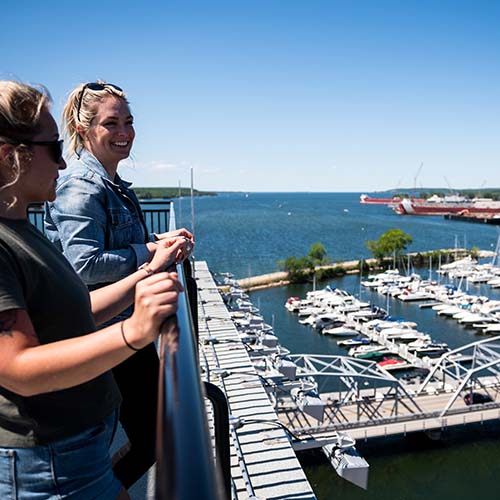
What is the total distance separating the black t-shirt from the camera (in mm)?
793

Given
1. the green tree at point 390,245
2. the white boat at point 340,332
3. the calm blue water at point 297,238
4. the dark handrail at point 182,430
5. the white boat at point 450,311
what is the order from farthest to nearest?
the calm blue water at point 297,238
the green tree at point 390,245
the white boat at point 450,311
the white boat at point 340,332
the dark handrail at point 182,430

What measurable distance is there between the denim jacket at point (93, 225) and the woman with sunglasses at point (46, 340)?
38 centimetres

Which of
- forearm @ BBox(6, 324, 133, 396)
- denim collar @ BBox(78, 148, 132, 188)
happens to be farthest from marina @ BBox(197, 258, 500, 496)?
forearm @ BBox(6, 324, 133, 396)

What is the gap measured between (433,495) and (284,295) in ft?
68.8

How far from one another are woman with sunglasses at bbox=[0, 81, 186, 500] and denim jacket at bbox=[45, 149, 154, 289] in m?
0.38

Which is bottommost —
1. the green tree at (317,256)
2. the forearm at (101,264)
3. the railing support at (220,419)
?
the green tree at (317,256)

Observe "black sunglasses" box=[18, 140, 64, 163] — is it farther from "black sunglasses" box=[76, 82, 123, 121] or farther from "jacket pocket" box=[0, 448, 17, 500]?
"black sunglasses" box=[76, 82, 123, 121]

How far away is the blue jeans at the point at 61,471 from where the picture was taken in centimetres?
81

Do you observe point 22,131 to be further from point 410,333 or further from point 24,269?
point 410,333

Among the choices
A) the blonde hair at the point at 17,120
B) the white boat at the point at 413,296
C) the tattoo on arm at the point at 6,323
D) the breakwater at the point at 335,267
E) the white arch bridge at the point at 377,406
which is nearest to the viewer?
the tattoo on arm at the point at 6,323

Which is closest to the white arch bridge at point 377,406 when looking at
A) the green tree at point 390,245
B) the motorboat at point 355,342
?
the motorboat at point 355,342

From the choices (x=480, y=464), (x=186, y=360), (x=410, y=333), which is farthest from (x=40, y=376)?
(x=410, y=333)

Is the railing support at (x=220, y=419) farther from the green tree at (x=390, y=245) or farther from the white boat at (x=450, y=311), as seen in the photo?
the green tree at (x=390, y=245)

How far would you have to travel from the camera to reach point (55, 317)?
0.86 metres
